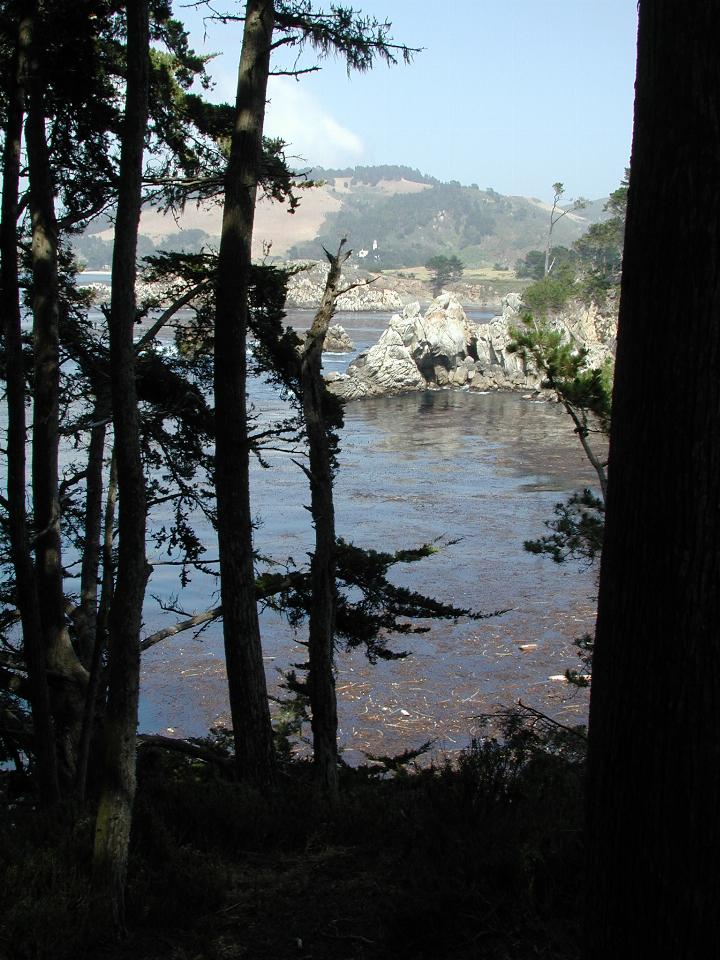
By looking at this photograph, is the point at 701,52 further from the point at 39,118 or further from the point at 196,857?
the point at 39,118

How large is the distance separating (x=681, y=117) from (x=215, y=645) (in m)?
16.7

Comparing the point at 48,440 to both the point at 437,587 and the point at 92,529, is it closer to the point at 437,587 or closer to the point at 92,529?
the point at 92,529

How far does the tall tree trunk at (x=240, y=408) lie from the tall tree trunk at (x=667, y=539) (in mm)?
5013

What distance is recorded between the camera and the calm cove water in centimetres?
1509

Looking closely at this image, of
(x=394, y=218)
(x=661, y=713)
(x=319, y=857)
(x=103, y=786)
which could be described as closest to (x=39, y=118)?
(x=103, y=786)

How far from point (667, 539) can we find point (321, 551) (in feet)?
17.1

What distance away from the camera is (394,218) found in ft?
579

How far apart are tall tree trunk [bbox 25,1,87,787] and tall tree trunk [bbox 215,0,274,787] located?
4.27ft

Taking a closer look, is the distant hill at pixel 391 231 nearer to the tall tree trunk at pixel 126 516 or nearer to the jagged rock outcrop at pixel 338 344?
the jagged rock outcrop at pixel 338 344

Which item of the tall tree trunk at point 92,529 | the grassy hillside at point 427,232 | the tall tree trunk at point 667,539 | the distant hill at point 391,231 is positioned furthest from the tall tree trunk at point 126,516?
the grassy hillside at point 427,232

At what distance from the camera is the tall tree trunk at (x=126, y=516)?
14.7ft

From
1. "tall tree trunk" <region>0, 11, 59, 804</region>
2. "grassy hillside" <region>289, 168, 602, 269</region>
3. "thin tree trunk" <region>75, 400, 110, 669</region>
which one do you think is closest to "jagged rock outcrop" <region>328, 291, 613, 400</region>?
"thin tree trunk" <region>75, 400, 110, 669</region>

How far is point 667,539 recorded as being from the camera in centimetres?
237

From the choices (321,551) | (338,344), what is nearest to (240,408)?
(321,551)
